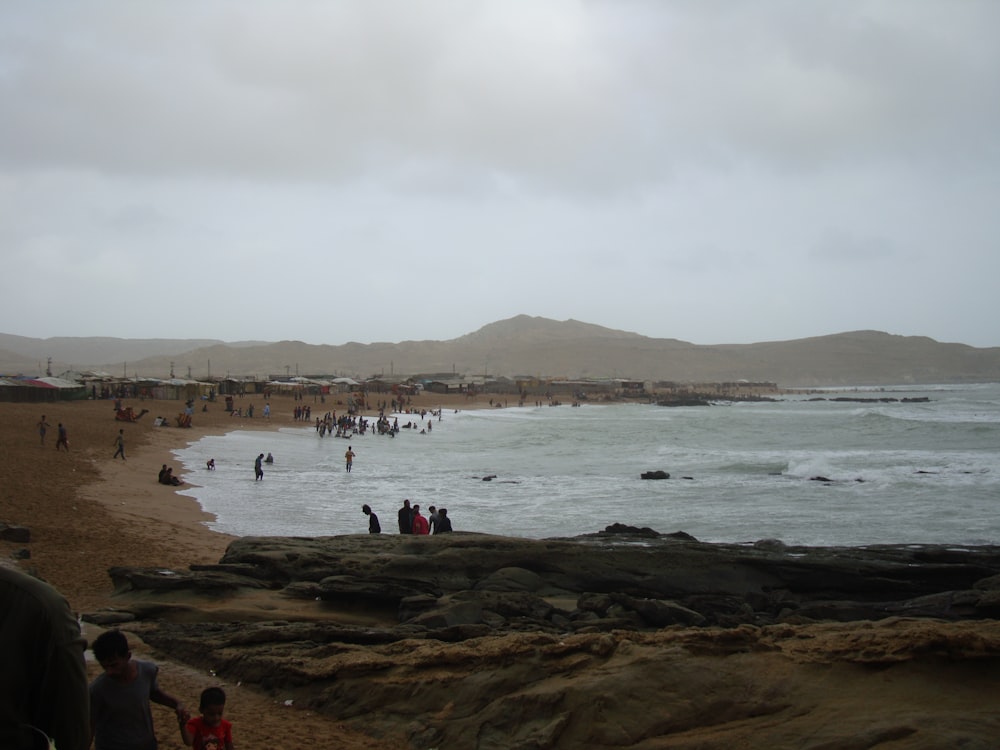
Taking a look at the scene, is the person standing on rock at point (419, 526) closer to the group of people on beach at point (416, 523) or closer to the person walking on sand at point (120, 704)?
the group of people on beach at point (416, 523)

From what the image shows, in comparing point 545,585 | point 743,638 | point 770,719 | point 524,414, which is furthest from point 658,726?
point 524,414

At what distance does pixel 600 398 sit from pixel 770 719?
106m

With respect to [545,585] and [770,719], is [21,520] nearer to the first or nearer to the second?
[545,585]

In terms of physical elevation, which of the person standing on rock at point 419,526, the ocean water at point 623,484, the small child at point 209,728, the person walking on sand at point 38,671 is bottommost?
the ocean water at point 623,484

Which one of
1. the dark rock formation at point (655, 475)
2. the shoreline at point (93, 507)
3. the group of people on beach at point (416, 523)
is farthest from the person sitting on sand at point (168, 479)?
the dark rock formation at point (655, 475)

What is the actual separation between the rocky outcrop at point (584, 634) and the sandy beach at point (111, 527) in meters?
0.29

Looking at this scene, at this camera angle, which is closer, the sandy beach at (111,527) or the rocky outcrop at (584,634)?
Answer: the rocky outcrop at (584,634)

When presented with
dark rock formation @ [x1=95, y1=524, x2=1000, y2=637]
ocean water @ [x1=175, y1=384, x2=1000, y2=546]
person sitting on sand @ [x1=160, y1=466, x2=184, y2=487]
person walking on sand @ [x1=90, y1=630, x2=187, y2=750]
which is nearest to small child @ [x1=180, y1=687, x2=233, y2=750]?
person walking on sand @ [x1=90, y1=630, x2=187, y2=750]

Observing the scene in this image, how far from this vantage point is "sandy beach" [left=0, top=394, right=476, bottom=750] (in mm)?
5719

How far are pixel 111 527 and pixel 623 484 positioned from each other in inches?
627

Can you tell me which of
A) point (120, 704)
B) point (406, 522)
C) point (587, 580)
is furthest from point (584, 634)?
point (406, 522)

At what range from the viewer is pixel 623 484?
25312 millimetres

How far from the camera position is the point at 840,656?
17.0 ft

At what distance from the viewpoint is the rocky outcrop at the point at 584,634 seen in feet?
16.1
